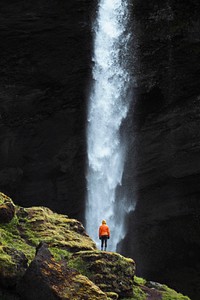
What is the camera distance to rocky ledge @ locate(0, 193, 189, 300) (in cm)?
1113

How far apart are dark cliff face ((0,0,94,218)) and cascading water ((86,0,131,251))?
767 millimetres

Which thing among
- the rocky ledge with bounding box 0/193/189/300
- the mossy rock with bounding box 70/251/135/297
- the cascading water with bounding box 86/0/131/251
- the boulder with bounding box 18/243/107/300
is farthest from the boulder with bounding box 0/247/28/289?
the cascading water with bounding box 86/0/131/251

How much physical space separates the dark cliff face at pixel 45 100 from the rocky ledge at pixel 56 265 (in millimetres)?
12898

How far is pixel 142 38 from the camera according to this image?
Result: 2952 cm

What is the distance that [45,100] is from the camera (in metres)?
29.6

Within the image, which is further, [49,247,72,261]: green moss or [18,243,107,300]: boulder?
[49,247,72,261]: green moss

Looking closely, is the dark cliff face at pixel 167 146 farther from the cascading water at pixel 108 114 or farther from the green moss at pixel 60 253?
the green moss at pixel 60 253

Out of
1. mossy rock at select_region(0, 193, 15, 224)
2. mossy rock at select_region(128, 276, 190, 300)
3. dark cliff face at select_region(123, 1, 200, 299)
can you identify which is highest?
dark cliff face at select_region(123, 1, 200, 299)

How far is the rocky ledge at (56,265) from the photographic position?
1113 centimetres

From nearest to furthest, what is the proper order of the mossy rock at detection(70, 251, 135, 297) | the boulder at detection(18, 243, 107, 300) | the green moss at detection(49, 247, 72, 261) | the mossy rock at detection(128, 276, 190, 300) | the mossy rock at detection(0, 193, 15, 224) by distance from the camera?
the boulder at detection(18, 243, 107, 300) < the mossy rock at detection(70, 251, 135, 297) < the green moss at detection(49, 247, 72, 261) < the mossy rock at detection(128, 276, 190, 300) < the mossy rock at detection(0, 193, 15, 224)

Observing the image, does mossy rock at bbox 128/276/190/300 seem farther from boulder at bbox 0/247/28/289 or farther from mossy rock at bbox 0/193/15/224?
mossy rock at bbox 0/193/15/224

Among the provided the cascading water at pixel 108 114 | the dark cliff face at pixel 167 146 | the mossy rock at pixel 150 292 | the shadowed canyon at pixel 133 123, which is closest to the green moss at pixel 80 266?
the mossy rock at pixel 150 292

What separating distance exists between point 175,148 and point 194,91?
12.7ft

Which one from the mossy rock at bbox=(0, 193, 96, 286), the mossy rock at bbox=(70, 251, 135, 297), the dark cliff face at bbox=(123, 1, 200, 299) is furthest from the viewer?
the dark cliff face at bbox=(123, 1, 200, 299)
